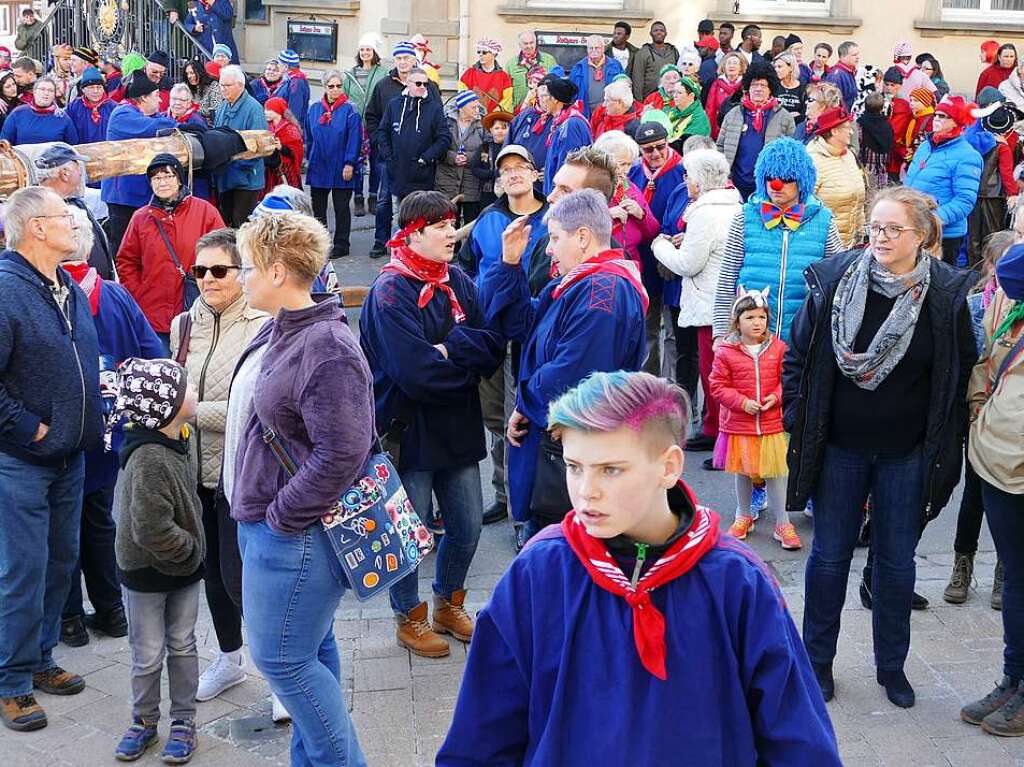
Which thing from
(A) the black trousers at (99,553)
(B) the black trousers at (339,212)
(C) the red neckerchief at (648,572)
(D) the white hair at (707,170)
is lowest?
(A) the black trousers at (99,553)

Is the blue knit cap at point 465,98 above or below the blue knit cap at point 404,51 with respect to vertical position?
below

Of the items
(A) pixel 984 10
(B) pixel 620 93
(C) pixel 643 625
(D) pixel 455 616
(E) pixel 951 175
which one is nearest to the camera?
(C) pixel 643 625

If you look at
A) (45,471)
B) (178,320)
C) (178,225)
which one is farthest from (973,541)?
(178,225)

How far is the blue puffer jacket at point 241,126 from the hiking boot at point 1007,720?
806 centimetres

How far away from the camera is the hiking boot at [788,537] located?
6.58 meters

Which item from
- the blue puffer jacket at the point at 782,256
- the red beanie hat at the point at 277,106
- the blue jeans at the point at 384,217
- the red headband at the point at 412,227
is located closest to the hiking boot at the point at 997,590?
the blue puffer jacket at the point at 782,256

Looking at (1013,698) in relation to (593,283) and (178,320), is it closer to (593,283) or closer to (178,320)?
(593,283)

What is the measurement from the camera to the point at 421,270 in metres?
5.32

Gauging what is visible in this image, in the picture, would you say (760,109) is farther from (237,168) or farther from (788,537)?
(788,537)

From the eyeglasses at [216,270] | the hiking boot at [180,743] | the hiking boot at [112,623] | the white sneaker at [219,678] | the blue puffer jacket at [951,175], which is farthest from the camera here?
the blue puffer jacket at [951,175]

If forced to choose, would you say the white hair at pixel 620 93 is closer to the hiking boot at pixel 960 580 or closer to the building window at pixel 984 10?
the hiking boot at pixel 960 580

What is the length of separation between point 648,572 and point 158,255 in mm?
5522

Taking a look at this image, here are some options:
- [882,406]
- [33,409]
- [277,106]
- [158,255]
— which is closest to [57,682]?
[33,409]

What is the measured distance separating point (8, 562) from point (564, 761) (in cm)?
296
